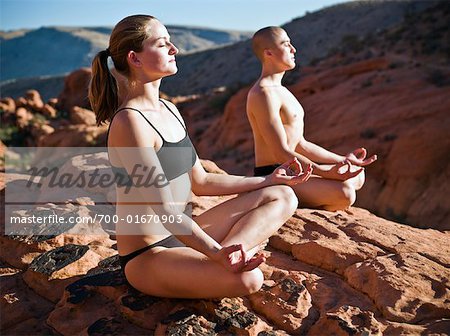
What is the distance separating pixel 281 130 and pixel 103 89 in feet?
5.77

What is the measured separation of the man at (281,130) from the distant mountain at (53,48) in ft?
260

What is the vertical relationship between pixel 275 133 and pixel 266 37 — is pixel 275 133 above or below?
below

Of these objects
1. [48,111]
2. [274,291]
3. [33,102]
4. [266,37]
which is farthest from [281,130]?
[33,102]

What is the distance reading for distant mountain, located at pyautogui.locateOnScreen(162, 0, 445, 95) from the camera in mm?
37938

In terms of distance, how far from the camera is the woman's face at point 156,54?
93.6 inches

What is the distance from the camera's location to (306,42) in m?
42.0

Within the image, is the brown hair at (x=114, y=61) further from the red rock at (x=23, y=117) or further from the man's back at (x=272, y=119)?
the red rock at (x=23, y=117)

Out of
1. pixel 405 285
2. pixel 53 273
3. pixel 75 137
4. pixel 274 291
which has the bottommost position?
pixel 75 137

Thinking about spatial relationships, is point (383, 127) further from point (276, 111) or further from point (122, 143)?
point (122, 143)

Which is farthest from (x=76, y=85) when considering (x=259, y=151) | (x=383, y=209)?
(x=259, y=151)

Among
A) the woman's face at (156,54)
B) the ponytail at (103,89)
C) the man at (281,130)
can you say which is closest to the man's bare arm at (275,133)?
the man at (281,130)

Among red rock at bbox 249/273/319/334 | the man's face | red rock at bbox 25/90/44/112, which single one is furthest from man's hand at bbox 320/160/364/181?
red rock at bbox 25/90/44/112

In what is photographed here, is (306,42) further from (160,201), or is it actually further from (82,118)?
(160,201)

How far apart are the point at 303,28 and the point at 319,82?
31.7 m
